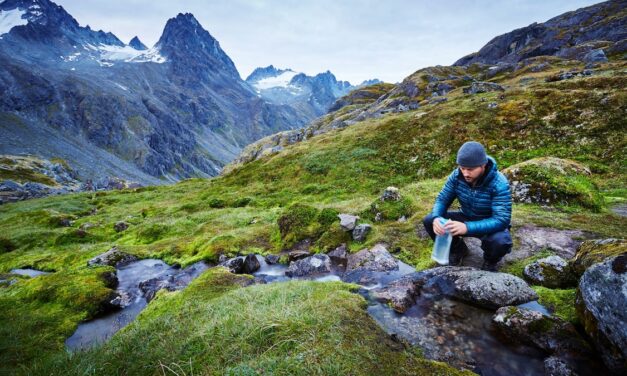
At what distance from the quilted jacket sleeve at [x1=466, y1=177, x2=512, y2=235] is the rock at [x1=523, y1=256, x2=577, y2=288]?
215cm

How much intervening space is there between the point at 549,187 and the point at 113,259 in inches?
1012

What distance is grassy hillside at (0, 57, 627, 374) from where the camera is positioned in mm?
5594

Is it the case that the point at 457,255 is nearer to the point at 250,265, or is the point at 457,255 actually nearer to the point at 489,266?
the point at 489,266

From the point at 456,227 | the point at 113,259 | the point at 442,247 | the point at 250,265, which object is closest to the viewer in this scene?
the point at 456,227

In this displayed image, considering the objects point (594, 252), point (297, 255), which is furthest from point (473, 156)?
point (297, 255)

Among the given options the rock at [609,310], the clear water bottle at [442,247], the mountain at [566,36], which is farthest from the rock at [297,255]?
the mountain at [566,36]

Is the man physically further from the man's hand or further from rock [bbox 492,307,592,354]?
rock [bbox 492,307,592,354]

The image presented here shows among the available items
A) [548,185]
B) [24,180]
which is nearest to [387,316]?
[548,185]

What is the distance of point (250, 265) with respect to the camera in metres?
14.7

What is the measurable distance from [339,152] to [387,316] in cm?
3246

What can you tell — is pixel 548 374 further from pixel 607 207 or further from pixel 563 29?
pixel 563 29

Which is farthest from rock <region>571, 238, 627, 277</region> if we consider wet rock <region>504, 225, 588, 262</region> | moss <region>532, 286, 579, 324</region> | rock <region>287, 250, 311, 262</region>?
rock <region>287, 250, 311, 262</region>

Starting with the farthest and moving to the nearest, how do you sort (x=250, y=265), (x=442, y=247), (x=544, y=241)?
(x=250, y=265)
(x=544, y=241)
(x=442, y=247)

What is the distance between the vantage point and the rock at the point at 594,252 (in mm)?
6500
